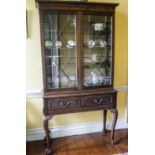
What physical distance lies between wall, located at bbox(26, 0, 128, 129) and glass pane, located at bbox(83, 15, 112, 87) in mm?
354

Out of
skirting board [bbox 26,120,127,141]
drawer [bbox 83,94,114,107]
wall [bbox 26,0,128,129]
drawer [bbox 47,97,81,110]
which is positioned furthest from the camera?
skirting board [bbox 26,120,127,141]

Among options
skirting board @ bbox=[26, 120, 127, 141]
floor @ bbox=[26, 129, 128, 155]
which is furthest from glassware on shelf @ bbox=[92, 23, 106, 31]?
floor @ bbox=[26, 129, 128, 155]

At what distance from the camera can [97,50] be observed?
2611 millimetres

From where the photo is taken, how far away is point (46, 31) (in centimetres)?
233

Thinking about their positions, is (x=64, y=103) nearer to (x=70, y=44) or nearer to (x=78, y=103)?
(x=78, y=103)

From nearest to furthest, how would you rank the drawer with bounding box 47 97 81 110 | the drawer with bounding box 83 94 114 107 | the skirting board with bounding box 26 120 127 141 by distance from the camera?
the drawer with bounding box 47 97 81 110, the drawer with bounding box 83 94 114 107, the skirting board with bounding box 26 120 127 141

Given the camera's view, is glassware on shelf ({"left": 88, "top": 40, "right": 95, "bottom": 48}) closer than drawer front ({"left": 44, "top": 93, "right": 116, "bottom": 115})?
No

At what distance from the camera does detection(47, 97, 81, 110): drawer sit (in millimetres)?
2281

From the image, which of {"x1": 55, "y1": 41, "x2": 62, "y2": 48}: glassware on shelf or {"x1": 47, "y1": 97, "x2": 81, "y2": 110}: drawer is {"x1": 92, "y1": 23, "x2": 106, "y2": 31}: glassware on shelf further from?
{"x1": 47, "y1": 97, "x2": 81, "y2": 110}: drawer

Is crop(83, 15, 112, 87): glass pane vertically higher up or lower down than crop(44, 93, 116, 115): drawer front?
higher up

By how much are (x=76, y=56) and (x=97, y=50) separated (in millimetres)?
381

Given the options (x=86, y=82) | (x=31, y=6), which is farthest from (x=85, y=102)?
(x=31, y=6)

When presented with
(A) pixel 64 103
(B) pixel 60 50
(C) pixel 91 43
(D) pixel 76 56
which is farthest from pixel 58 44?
(A) pixel 64 103

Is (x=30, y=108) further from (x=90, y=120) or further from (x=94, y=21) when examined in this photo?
(x=94, y=21)
